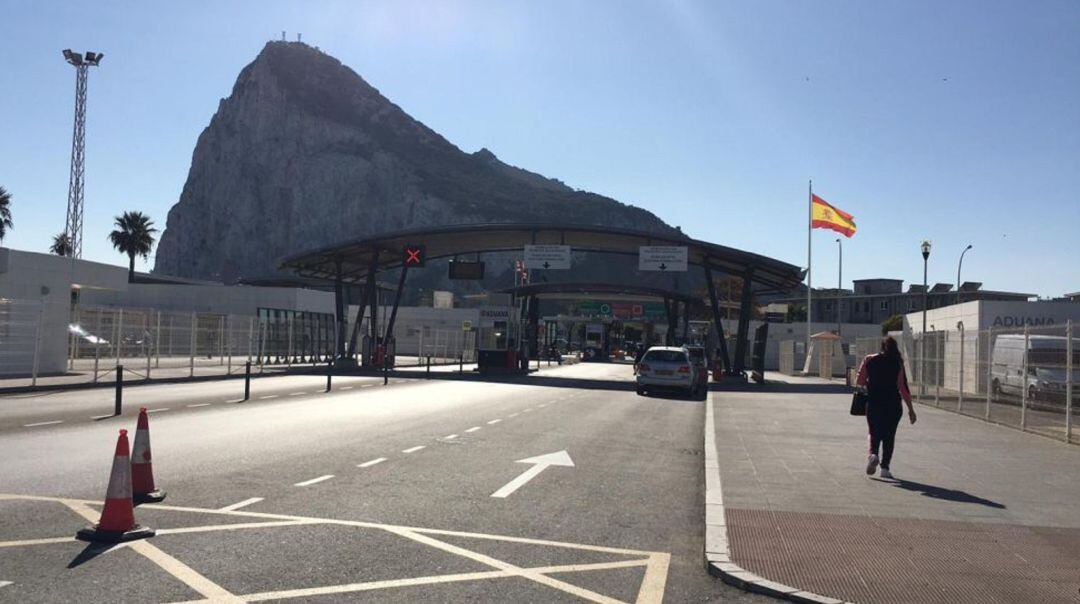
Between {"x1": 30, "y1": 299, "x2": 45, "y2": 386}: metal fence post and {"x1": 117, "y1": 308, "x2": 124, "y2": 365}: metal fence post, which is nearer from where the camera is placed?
{"x1": 30, "y1": 299, "x2": 45, "y2": 386}: metal fence post

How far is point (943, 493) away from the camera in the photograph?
9.56m

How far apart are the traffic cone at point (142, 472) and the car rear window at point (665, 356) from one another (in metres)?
22.3

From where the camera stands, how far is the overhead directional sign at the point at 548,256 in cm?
4219

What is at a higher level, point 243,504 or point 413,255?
point 413,255

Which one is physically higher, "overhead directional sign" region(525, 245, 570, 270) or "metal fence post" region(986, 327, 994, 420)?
"overhead directional sign" region(525, 245, 570, 270)

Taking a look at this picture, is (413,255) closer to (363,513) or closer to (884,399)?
(884,399)

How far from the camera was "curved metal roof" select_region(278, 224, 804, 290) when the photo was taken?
40344 millimetres

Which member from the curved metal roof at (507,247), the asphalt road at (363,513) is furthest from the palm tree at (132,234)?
the asphalt road at (363,513)

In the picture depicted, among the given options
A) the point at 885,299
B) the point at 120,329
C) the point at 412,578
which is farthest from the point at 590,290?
the point at 885,299

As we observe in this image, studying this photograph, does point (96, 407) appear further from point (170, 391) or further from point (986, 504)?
point (986, 504)

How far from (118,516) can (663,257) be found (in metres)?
36.2

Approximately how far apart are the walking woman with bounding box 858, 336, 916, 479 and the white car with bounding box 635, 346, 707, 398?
1799 cm

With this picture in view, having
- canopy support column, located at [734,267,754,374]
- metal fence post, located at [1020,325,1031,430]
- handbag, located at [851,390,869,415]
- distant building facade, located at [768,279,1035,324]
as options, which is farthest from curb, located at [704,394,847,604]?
distant building facade, located at [768,279,1035,324]

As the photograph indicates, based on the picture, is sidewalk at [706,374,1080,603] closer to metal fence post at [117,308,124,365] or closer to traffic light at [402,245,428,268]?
metal fence post at [117,308,124,365]
